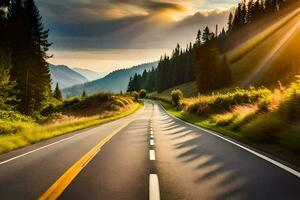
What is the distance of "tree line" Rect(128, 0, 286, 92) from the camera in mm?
89750

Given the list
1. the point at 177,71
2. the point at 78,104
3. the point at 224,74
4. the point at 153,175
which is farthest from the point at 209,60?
the point at 153,175

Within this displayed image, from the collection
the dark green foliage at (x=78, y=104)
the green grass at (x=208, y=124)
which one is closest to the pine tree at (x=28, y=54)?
the dark green foliage at (x=78, y=104)

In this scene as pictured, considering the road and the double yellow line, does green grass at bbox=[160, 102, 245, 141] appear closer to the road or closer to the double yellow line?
the road

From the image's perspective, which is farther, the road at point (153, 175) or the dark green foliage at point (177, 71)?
the dark green foliage at point (177, 71)

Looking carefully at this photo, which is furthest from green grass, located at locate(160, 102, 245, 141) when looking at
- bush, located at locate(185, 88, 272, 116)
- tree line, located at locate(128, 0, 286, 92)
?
tree line, located at locate(128, 0, 286, 92)

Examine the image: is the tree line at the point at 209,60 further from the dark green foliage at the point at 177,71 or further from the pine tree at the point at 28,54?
the pine tree at the point at 28,54

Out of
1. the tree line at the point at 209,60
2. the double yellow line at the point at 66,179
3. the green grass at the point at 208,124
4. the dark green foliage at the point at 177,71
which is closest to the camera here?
the double yellow line at the point at 66,179

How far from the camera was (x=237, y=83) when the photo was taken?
304ft

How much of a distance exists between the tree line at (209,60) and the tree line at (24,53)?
44.4 m

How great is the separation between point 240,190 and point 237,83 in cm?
8850

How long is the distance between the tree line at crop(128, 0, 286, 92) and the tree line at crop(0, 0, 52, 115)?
44417mm

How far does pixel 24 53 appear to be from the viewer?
49844mm

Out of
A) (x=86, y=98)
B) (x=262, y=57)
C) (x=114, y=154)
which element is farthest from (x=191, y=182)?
(x=262, y=57)

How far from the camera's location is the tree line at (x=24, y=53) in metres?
48.4
